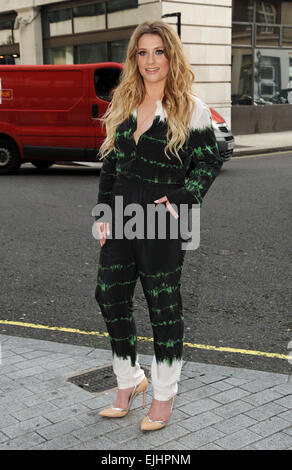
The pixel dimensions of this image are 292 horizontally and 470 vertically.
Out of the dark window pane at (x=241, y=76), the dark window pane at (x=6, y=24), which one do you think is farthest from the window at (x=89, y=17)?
the dark window pane at (x=241, y=76)

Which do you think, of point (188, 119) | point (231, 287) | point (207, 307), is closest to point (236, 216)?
point (231, 287)

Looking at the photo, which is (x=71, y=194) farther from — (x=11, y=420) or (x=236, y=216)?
(x=11, y=420)

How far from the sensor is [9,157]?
12.8 m

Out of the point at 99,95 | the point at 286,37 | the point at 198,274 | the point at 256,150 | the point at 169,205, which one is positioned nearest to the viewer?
the point at 169,205

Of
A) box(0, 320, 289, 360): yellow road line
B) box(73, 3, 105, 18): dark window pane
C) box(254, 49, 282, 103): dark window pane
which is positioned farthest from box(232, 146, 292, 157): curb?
box(0, 320, 289, 360): yellow road line

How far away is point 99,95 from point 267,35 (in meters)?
11.8

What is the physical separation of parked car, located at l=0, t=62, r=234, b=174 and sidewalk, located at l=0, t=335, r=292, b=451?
8879mm

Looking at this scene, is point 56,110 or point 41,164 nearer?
point 56,110

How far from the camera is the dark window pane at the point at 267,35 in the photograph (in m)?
21.7

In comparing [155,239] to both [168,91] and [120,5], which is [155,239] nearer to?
[168,91]

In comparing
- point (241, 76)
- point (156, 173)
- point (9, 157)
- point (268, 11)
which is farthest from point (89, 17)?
point (156, 173)

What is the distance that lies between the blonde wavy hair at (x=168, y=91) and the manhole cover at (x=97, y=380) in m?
1.36

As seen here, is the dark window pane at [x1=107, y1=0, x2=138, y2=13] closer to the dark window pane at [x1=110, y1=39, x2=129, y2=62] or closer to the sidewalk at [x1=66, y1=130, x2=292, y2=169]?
the dark window pane at [x1=110, y1=39, x2=129, y2=62]

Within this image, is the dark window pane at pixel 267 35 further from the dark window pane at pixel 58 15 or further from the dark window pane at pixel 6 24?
the dark window pane at pixel 6 24
